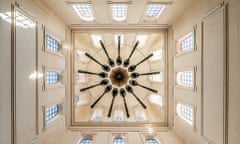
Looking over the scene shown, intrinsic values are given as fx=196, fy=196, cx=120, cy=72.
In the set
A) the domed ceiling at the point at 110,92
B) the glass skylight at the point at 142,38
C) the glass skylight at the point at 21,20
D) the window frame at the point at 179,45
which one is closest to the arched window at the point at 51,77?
the domed ceiling at the point at 110,92

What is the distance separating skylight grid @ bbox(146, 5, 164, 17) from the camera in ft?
46.5

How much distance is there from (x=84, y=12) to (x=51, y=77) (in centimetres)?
561

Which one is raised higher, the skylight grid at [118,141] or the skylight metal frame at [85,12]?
the skylight metal frame at [85,12]

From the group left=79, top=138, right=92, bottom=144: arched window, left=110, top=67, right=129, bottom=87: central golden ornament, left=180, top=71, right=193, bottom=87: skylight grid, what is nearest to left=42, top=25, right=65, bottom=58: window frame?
left=110, top=67, right=129, bottom=87: central golden ornament

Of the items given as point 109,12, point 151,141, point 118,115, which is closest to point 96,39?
point 109,12

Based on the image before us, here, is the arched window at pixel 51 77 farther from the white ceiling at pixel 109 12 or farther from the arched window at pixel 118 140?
the arched window at pixel 118 140

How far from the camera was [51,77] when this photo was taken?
46.1 ft

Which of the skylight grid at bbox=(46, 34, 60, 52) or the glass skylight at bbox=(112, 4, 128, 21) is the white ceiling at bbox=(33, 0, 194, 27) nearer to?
the glass skylight at bbox=(112, 4, 128, 21)

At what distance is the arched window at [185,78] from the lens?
13834 mm

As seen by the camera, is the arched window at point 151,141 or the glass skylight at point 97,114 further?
the glass skylight at point 97,114

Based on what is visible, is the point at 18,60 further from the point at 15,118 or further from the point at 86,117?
the point at 86,117

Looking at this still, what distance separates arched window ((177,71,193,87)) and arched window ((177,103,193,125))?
1645 mm

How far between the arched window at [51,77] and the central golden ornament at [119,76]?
449 centimetres
